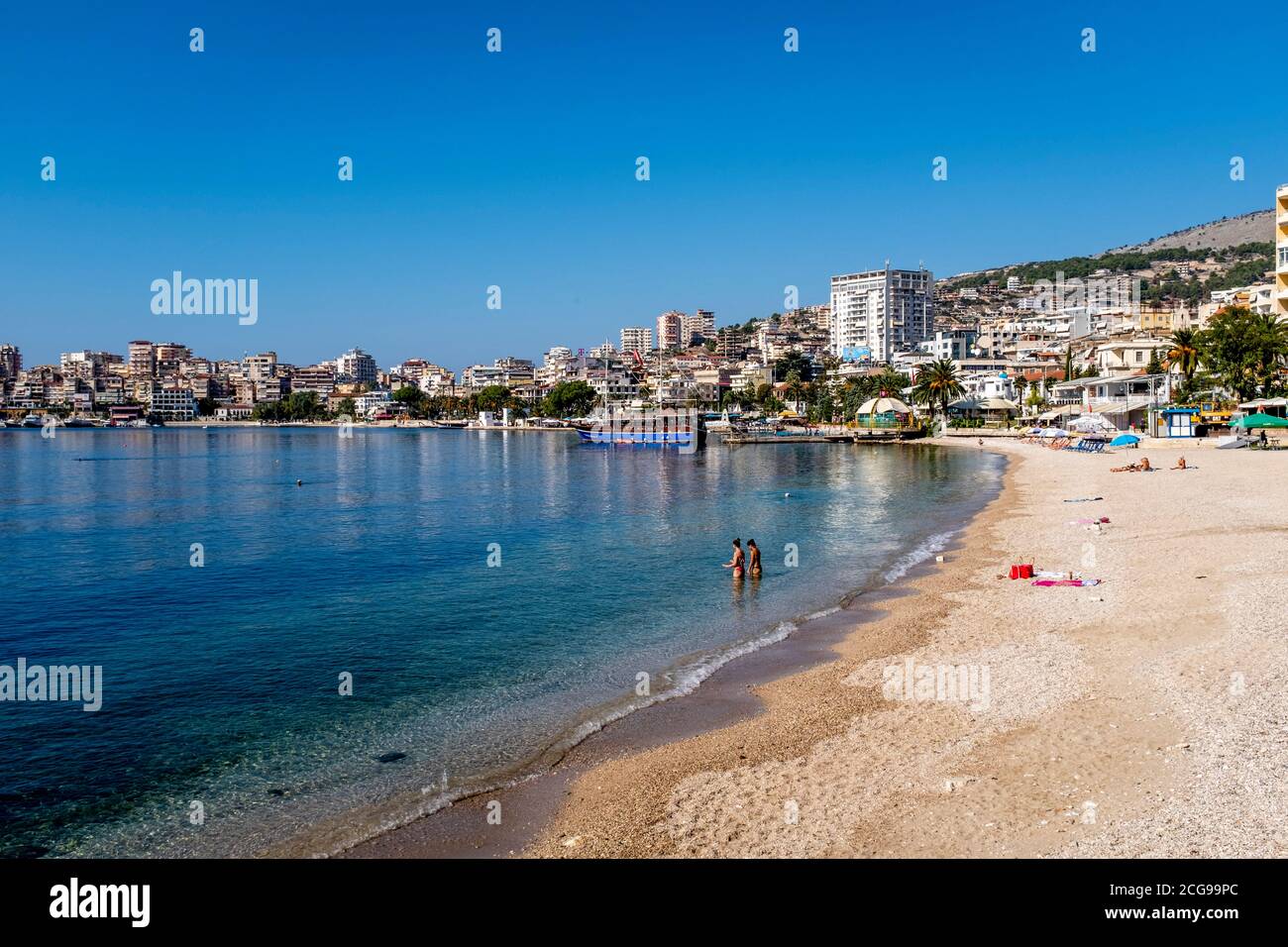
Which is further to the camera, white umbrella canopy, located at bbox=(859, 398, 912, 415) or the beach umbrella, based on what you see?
white umbrella canopy, located at bbox=(859, 398, 912, 415)

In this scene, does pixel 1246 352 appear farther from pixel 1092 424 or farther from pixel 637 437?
pixel 637 437

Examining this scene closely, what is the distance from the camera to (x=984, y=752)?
10.7m

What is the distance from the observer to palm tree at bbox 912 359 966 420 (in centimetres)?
11550

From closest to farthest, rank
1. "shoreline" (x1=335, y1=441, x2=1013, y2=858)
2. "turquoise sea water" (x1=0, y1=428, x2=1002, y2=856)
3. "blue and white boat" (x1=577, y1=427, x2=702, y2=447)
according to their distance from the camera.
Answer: "shoreline" (x1=335, y1=441, x2=1013, y2=858), "turquoise sea water" (x1=0, y1=428, x2=1002, y2=856), "blue and white boat" (x1=577, y1=427, x2=702, y2=447)

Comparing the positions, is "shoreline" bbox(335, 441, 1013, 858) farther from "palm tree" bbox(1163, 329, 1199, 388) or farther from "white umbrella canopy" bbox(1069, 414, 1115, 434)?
"palm tree" bbox(1163, 329, 1199, 388)

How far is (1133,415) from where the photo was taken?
3295 inches

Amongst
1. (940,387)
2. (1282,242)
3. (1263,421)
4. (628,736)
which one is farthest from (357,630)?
(940,387)

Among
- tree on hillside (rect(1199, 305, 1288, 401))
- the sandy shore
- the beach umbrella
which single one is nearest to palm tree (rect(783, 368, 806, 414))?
tree on hillside (rect(1199, 305, 1288, 401))

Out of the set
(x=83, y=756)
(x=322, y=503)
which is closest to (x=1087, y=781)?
(x=83, y=756)

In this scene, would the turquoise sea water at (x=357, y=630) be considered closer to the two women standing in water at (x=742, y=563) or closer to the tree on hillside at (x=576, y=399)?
the two women standing in water at (x=742, y=563)

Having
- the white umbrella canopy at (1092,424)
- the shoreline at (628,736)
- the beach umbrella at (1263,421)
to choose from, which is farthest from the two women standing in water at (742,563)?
the white umbrella canopy at (1092,424)

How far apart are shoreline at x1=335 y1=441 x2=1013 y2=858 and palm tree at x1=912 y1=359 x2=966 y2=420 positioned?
99035 mm

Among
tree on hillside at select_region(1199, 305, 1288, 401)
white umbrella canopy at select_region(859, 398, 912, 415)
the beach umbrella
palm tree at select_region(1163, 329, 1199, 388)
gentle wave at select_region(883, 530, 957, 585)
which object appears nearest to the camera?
gentle wave at select_region(883, 530, 957, 585)
